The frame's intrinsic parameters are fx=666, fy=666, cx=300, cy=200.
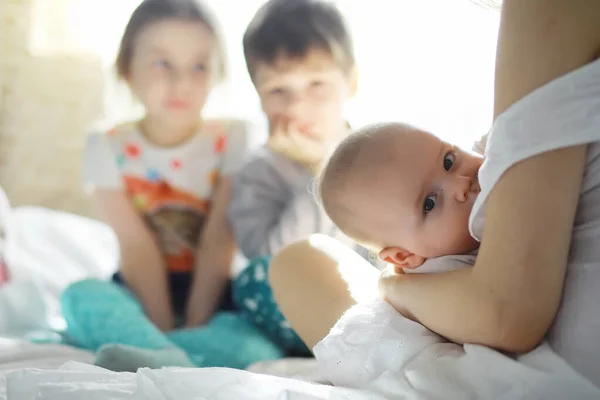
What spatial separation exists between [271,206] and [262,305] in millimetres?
269

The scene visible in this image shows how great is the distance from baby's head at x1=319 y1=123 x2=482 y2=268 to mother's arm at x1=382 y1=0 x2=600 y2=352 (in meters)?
0.14

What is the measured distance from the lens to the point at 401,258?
73 centimetres

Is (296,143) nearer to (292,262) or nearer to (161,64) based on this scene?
(161,64)

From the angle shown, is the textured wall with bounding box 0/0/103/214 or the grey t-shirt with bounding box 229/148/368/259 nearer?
the grey t-shirt with bounding box 229/148/368/259

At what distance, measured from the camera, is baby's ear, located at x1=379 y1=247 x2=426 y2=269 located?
0.71 m

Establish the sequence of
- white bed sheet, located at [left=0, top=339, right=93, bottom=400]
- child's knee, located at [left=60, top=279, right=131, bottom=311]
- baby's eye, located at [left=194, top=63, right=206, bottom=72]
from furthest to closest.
A: baby's eye, located at [left=194, top=63, right=206, bottom=72]
child's knee, located at [left=60, top=279, right=131, bottom=311]
white bed sheet, located at [left=0, top=339, right=93, bottom=400]

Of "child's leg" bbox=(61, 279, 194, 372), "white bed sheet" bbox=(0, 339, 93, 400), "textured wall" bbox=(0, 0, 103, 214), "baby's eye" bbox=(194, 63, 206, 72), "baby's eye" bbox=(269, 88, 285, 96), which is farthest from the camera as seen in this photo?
"textured wall" bbox=(0, 0, 103, 214)

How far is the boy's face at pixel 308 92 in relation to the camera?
4.14 ft

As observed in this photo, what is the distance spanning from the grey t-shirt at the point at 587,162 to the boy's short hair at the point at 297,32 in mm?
758

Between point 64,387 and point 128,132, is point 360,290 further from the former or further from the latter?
point 128,132

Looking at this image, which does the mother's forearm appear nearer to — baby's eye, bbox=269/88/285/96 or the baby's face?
the baby's face

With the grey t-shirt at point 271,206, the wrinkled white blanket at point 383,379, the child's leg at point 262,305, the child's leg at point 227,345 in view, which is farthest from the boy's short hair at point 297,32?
the wrinkled white blanket at point 383,379

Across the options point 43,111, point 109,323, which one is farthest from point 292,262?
point 43,111

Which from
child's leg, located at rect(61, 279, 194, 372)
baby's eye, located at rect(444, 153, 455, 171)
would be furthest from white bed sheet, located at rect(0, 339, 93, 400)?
baby's eye, located at rect(444, 153, 455, 171)
